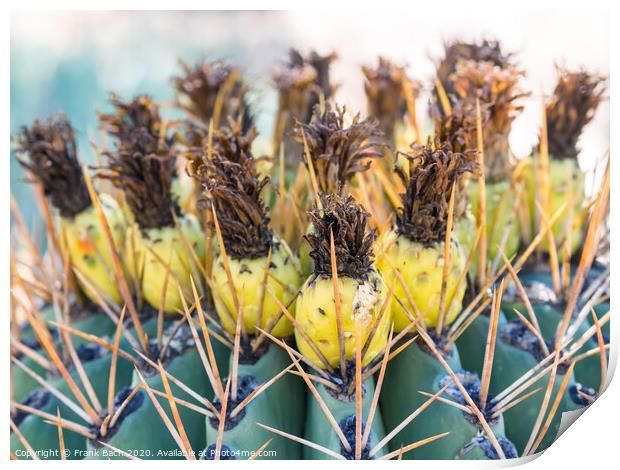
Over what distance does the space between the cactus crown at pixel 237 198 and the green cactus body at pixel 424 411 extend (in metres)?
0.24

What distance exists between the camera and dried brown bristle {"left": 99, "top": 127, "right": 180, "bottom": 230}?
854mm

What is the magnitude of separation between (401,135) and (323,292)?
594 mm

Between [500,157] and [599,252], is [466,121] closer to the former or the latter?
[500,157]

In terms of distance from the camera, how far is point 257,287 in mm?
787

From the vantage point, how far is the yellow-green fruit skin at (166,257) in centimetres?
90

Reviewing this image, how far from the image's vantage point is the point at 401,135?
1212 millimetres

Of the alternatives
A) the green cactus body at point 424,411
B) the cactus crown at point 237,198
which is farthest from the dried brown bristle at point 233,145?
the green cactus body at point 424,411

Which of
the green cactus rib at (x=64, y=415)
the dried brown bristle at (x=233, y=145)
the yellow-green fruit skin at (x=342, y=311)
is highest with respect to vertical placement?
the dried brown bristle at (x=233, y=145)

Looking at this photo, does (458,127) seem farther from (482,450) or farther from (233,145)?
(482,450)

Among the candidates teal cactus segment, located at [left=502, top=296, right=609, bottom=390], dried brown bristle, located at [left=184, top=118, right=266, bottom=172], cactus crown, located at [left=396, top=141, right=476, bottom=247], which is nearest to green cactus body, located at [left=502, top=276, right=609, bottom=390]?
teal cactus segment, located at [left=502, top=296, right=609, bottom=390]

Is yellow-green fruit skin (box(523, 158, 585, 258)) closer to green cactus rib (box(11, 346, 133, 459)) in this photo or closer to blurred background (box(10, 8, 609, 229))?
blurred background (box(10, 8, 609, 229))

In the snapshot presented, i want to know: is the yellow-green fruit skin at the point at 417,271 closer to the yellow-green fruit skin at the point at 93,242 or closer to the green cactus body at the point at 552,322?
the green cactus body at the point at 552,322

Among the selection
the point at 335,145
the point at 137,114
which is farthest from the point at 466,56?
the point at 137,114

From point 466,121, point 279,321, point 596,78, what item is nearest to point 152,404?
point 279,321
